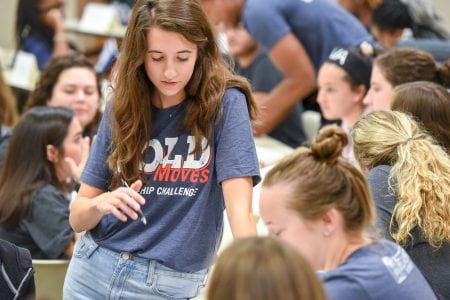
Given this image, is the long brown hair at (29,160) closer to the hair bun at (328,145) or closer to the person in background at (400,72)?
the person in background at (400,72)

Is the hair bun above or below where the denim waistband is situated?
above

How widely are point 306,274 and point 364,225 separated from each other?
483 millimetres

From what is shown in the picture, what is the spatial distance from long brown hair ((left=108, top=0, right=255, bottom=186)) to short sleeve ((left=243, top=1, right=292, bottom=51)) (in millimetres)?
2014

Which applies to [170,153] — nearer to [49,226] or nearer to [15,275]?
[15,275]

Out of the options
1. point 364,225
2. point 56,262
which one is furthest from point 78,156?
point 364,225

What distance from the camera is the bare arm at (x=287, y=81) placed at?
14.2ft

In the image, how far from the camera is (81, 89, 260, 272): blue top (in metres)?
2.27

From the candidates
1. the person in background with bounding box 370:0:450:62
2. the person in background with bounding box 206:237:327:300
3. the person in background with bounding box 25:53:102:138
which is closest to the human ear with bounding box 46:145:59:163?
the person in background with bounding box 25:53:102:138

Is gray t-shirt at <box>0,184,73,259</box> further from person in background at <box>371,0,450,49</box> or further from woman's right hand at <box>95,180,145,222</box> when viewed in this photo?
person in background at <box>371,0,450,49</box>

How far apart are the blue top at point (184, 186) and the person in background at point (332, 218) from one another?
0.28 metres

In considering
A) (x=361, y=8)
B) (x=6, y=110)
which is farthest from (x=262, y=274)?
(x=361, y=8)

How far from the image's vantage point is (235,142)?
2258 millimetres

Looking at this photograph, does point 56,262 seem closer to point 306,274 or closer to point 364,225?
point 364,225

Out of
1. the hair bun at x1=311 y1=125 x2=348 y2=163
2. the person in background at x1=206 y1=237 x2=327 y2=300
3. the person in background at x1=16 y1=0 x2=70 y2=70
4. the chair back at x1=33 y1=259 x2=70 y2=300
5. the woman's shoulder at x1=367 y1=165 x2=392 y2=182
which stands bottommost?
the chair back at x1=33 y1=259 x2=70 y2=300
